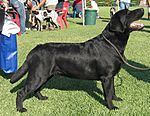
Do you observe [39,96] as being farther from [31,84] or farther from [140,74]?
[140,74]

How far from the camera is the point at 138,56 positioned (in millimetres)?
8555

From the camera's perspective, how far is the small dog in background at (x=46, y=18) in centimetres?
1422

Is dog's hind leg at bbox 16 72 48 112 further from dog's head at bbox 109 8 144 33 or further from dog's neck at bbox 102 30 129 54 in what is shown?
dog's head at bbox 109 8 144 33

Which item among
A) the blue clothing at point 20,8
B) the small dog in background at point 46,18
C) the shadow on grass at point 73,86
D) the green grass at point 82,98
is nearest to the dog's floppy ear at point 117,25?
the green grass at point 82,98

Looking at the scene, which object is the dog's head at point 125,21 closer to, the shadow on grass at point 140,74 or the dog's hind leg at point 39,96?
the dog's hind leg at point 39,96

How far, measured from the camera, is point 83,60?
471 centimetres

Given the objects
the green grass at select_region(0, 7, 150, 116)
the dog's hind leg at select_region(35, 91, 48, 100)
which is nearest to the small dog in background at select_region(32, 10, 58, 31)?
the green grass at select_region(0, 7, 150, 116)

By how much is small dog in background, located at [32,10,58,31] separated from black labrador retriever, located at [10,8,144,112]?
379 inches

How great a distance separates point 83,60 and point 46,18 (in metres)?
10.1

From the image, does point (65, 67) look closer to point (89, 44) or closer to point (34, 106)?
point (89, 44)

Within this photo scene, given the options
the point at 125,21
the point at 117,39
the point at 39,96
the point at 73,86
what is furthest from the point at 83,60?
the point at 73,86

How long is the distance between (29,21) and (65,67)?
11.1 metres

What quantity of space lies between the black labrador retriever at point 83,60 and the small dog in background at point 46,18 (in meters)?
9.63

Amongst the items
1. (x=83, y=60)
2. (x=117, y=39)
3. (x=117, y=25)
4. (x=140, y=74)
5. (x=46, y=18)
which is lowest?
(x=140, y=74)
